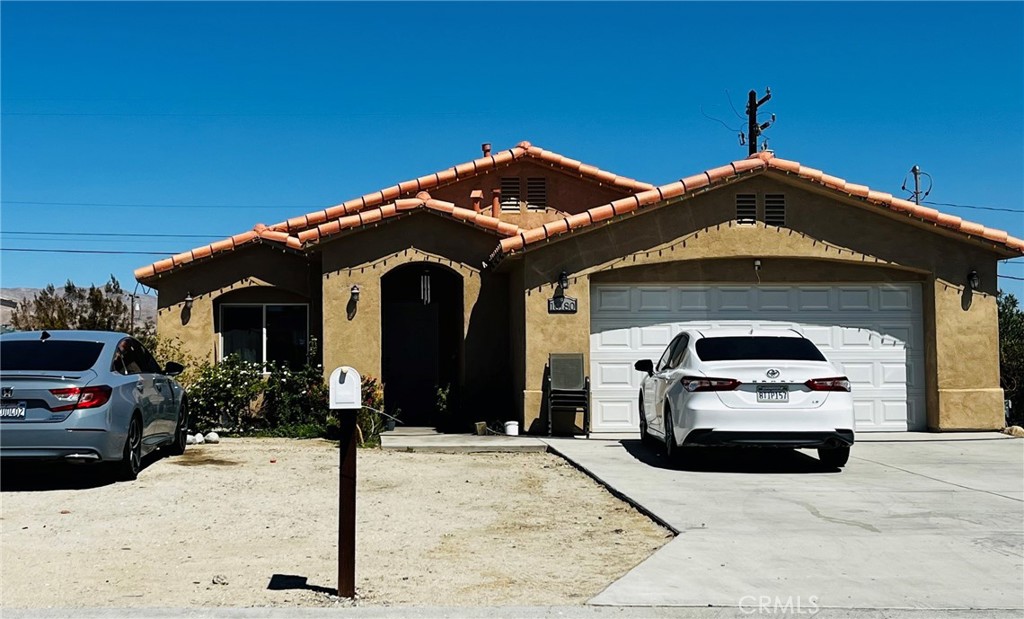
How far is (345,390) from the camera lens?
598 cm

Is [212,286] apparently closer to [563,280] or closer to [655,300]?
[563,280]

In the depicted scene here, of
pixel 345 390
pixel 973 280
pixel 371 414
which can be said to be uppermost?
pixel 973 280

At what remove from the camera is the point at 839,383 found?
10.9m

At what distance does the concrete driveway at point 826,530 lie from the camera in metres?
6.06

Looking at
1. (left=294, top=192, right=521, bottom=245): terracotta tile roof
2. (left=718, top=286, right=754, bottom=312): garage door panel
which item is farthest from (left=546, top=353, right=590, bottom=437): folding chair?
(left=294, top=192, right=521, bottom=245): terracotta tile roof

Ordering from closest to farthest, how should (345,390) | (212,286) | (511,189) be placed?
1. (345,390)
2. (212,286)
3. (511,189)

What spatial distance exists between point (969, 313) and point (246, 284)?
480 inches

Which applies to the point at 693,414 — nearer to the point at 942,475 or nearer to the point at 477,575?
the point at 942,475

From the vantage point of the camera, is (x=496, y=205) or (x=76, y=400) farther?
(x=496, y=205)

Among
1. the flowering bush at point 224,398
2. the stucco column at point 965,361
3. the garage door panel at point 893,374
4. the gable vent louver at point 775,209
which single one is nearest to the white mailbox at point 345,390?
the flowering bush at point 224,398

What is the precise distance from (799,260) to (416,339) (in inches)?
295

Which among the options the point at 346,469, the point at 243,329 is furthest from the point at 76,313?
the point at 346,469

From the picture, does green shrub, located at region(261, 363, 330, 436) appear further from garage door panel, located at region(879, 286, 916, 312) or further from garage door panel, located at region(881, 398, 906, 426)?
garage door panel, located at region(879, 286, 916, 312)

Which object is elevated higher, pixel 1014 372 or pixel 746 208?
pixel 746 208
